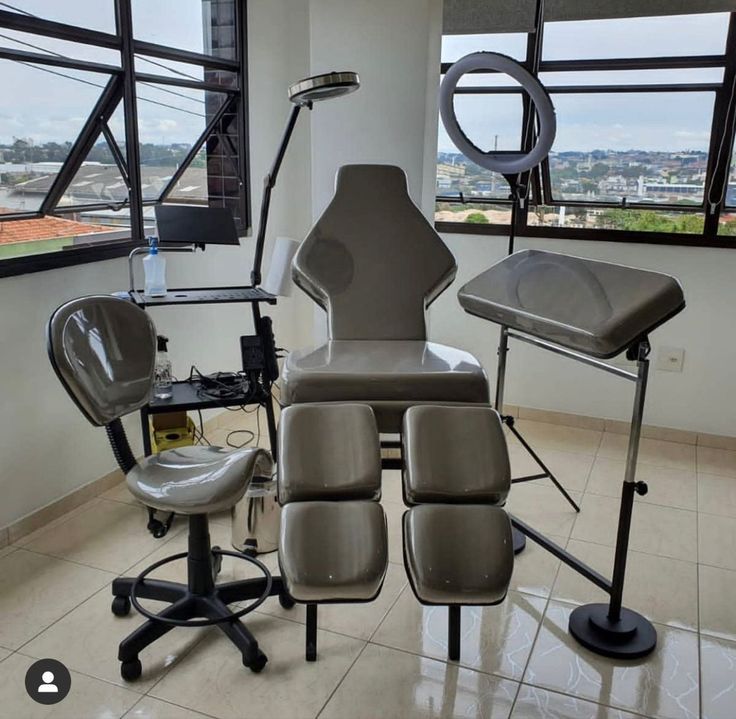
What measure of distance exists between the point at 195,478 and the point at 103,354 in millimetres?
418

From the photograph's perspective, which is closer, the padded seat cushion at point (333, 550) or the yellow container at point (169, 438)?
the padded seat cushion at point (333, 550)

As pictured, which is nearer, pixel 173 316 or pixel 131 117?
pixel 131 117

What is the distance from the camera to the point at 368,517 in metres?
1.82

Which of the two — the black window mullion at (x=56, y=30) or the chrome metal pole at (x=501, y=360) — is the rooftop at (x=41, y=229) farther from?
the chrome metal pole at (x=501, y=360)

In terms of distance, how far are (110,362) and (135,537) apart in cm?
91

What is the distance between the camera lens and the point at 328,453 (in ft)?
6.30

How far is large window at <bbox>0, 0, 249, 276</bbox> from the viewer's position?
2467 millimetres

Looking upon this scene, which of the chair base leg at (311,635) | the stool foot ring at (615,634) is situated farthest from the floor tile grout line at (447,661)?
the stool foot ring at (615,634)

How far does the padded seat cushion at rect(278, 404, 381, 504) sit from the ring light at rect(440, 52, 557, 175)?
1.26 meters

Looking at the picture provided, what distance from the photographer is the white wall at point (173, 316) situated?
2.51 metres

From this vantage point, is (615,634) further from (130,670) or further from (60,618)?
(60,618)

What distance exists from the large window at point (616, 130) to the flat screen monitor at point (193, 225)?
1438 mm

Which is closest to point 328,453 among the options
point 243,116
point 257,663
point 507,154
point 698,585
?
point 257,663

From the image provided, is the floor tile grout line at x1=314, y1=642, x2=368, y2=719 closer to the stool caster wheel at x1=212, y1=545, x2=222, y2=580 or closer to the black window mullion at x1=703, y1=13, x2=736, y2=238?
the stool caster wheel at x1=212, y1=545, x2=222, y2=580
